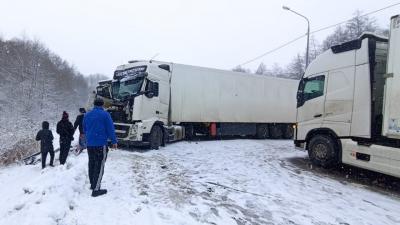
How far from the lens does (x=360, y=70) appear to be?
368 inches

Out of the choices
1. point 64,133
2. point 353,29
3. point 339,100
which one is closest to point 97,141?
point 64,133

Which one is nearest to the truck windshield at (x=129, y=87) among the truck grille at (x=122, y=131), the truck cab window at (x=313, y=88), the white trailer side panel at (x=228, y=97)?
the truck grille at (x=122, y=131)

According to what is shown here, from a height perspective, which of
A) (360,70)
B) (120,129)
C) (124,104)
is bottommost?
(120,129)

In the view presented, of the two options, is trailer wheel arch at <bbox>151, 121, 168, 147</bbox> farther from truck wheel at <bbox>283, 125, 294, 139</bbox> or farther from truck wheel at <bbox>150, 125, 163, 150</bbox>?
truck wheel at <bbox>283, 125, 294, 139</bbox>

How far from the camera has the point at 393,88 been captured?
26.8ft

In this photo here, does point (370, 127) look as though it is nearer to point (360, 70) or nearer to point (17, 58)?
point (360, 70)

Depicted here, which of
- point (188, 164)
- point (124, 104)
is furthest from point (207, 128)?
point (188, 164)

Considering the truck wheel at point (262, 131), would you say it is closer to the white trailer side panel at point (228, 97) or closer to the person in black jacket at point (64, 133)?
the white trailer side panel at point (228, 97)

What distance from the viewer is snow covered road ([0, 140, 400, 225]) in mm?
5312

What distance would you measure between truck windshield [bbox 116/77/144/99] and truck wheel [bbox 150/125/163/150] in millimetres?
1626

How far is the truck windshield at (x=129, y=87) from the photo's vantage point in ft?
44.7

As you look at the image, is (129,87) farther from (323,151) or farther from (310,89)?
(323,151)

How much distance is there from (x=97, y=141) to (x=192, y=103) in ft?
34.3

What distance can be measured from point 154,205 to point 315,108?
21.4ft
